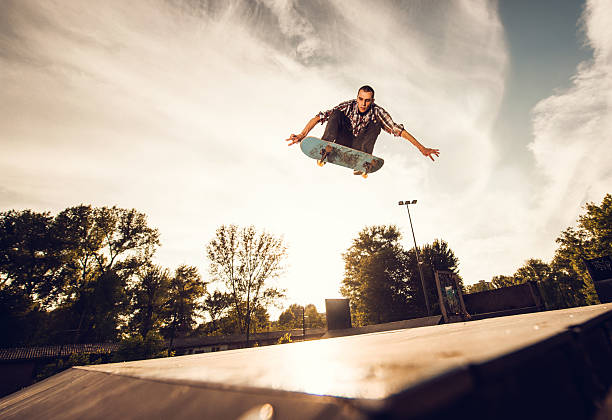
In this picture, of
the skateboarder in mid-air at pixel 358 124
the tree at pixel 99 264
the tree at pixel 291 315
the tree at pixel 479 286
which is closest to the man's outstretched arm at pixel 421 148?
the skateboarder in mid-air at pixel 358 124

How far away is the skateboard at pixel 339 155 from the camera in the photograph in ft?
16.1

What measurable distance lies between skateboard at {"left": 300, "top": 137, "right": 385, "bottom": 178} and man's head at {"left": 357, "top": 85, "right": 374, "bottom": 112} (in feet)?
2.66

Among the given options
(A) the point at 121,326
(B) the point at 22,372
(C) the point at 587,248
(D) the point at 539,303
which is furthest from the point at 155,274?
(C) the point at 587,248

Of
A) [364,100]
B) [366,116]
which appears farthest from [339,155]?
[364,100]

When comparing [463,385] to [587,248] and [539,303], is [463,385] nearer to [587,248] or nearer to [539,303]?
[539,303]

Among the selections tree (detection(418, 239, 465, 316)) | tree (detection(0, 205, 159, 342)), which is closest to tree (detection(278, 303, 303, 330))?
tree (detection(418, 239, 465, 316))

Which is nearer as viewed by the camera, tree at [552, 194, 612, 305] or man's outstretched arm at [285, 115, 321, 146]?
man's outstretched arm at [285, 115, 321, 146]

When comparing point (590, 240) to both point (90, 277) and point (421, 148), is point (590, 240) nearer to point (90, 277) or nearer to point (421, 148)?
point (421, 148)

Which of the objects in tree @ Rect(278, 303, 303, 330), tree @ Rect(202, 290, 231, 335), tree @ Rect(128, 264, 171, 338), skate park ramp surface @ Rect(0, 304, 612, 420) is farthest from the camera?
tree @ Rect(278, 303, 303, 330)

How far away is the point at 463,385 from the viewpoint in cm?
25

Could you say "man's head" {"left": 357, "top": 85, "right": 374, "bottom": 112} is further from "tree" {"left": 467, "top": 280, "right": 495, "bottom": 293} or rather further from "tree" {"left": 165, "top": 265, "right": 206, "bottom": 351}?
"tree" {"left": 467, "top": 280, "right": 495, "bottom": 293}

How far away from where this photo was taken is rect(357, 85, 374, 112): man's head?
180 inches

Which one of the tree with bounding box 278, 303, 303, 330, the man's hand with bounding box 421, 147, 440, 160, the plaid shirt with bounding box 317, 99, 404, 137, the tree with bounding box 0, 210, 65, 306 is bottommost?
the tree with bounding box 278, 303, 303, 330

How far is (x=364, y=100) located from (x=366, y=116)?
345 millimetres
